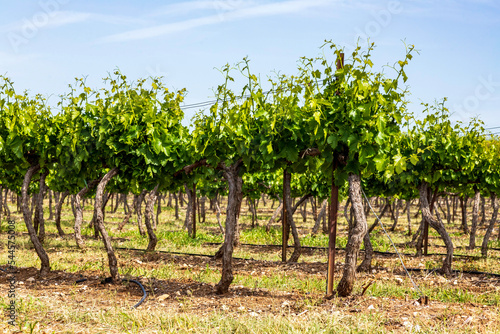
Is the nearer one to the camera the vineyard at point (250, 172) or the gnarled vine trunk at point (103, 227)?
the vineyard at point (250, 172)

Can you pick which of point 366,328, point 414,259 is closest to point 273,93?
point 366,328

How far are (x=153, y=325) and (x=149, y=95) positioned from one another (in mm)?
3749

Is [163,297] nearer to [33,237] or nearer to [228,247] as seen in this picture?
[228,247]

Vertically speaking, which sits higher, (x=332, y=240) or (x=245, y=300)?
→ (x=332, y=240)

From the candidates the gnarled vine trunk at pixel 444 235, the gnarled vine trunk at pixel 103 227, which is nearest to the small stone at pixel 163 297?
the gnarled vine trunk at pixel 103 227

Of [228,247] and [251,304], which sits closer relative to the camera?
[251,304]

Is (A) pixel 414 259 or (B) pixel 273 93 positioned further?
(A) pixel 414 259

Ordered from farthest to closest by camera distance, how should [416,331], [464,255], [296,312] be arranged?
1. [464,255]
2. [296,312]
3. [416,331]

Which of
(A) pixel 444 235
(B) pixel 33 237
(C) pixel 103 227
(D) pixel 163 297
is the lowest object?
(D) pixel 163 297

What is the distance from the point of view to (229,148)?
22.2 feet

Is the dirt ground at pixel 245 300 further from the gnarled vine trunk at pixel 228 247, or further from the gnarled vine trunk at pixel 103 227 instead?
the gnarled vine trunk at pixel 103 227

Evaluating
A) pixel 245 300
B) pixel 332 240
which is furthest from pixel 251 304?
pixel 332 240

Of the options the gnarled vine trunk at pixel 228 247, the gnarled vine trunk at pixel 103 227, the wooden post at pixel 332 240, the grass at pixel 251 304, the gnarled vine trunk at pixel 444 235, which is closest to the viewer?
the grass at pixel 251 304

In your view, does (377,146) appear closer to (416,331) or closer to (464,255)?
(416,331)
